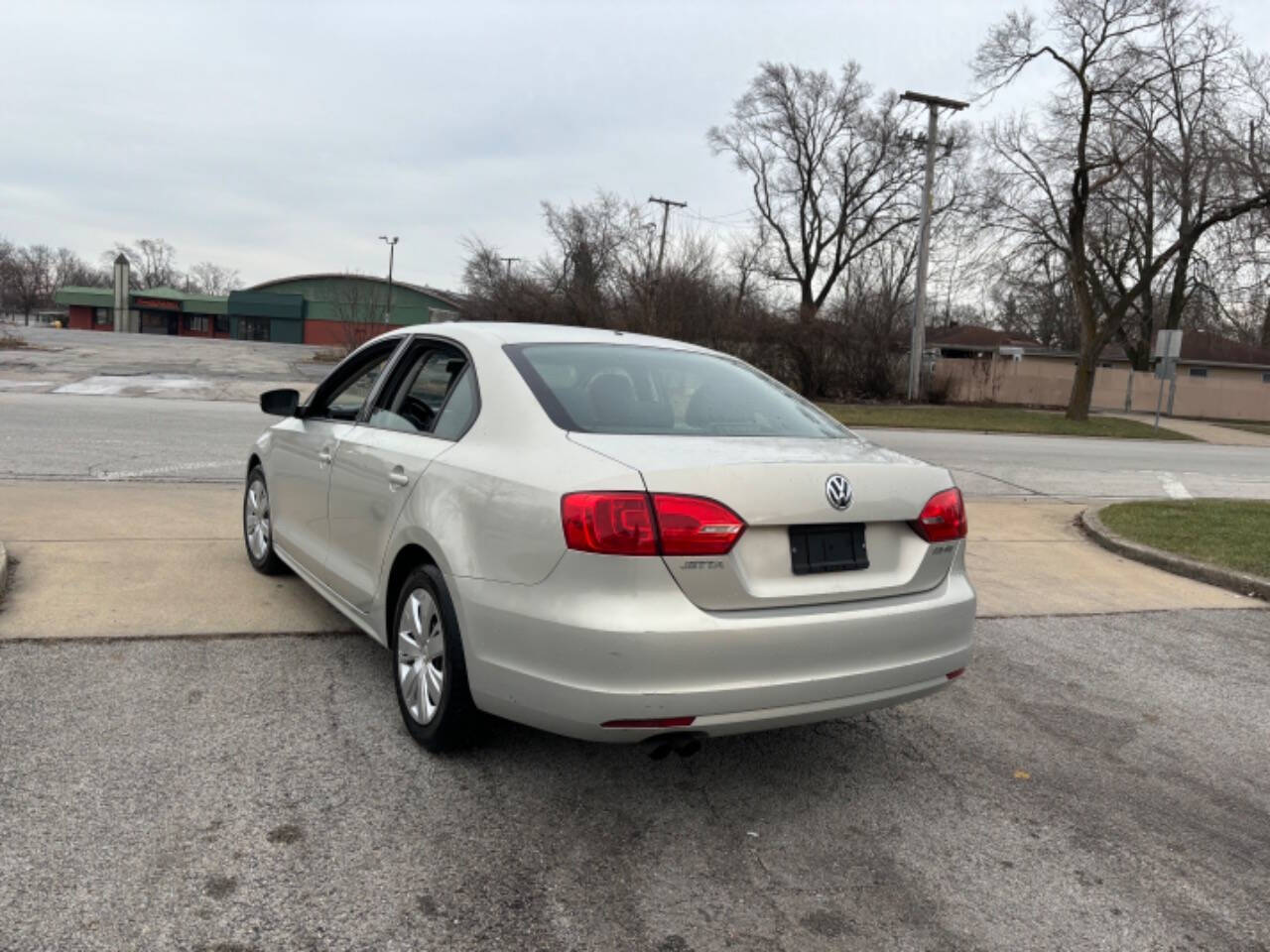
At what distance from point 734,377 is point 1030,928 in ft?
7.79

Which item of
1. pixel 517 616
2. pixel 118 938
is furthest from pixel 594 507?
pixel 118 938

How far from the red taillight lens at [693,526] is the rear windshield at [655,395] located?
54cm

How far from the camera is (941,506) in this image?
3.40m

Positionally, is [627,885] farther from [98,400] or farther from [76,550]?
[98,400]

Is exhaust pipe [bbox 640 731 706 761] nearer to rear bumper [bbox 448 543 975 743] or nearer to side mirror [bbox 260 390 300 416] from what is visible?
rear bumper [bbox 448 543 975 743]

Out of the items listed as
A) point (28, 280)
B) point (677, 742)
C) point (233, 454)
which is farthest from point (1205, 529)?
point (28, 280)

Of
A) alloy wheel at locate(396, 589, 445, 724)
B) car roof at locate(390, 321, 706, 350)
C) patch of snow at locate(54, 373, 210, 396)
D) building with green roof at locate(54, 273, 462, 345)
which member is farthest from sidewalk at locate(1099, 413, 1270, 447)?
building with green roof at locate(54, 273, 462, 345)

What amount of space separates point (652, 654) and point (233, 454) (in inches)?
380

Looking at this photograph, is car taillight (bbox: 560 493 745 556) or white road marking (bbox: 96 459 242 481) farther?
white road marking (bbox: 96 459 242 481)

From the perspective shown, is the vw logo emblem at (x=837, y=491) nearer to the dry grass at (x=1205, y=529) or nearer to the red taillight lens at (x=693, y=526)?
the red taillight lens at (x=693, y=526)

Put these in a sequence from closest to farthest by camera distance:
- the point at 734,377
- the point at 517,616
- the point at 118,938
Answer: the point at 118,938
the point at 517,616
the point at 734,377

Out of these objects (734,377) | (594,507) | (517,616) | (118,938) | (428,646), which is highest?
(734,377)

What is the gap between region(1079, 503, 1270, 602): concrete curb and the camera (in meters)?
6.96

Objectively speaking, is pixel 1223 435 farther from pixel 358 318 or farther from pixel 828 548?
pixel 358 318
